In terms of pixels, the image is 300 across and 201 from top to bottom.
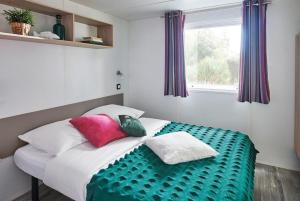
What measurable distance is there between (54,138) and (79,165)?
474 millimetres

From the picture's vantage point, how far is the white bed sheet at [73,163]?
1.71 meters

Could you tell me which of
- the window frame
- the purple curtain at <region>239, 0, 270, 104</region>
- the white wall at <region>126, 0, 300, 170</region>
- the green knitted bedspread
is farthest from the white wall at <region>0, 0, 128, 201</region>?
the purple curtain at <region>239, 0, 270, 104</region>

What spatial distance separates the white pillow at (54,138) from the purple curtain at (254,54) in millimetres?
2214

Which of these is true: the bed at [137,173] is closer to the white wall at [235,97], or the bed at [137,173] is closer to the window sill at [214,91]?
the white wall at [235,97]

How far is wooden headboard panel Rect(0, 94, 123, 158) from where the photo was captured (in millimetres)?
2178

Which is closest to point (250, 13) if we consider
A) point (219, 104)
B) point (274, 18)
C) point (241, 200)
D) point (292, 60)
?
point (274, 18)

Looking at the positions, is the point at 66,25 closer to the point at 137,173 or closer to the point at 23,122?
the point at 23,122

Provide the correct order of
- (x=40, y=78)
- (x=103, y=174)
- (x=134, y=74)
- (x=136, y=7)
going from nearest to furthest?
(x=103, y=174) < (x=40, y=78) < (x=136, y=7) < (x=134, y=74)

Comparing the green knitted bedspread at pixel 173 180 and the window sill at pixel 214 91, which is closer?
the green knitted bedspread at pixel 173 180

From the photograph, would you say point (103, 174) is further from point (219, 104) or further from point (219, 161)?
point (219, 104)

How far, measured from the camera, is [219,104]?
10.8ft

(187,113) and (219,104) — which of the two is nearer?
(219,104)

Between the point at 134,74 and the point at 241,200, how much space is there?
2.91m

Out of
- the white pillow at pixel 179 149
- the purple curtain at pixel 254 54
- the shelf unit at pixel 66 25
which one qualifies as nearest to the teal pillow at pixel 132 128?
the white pillow at pixel 179 149
